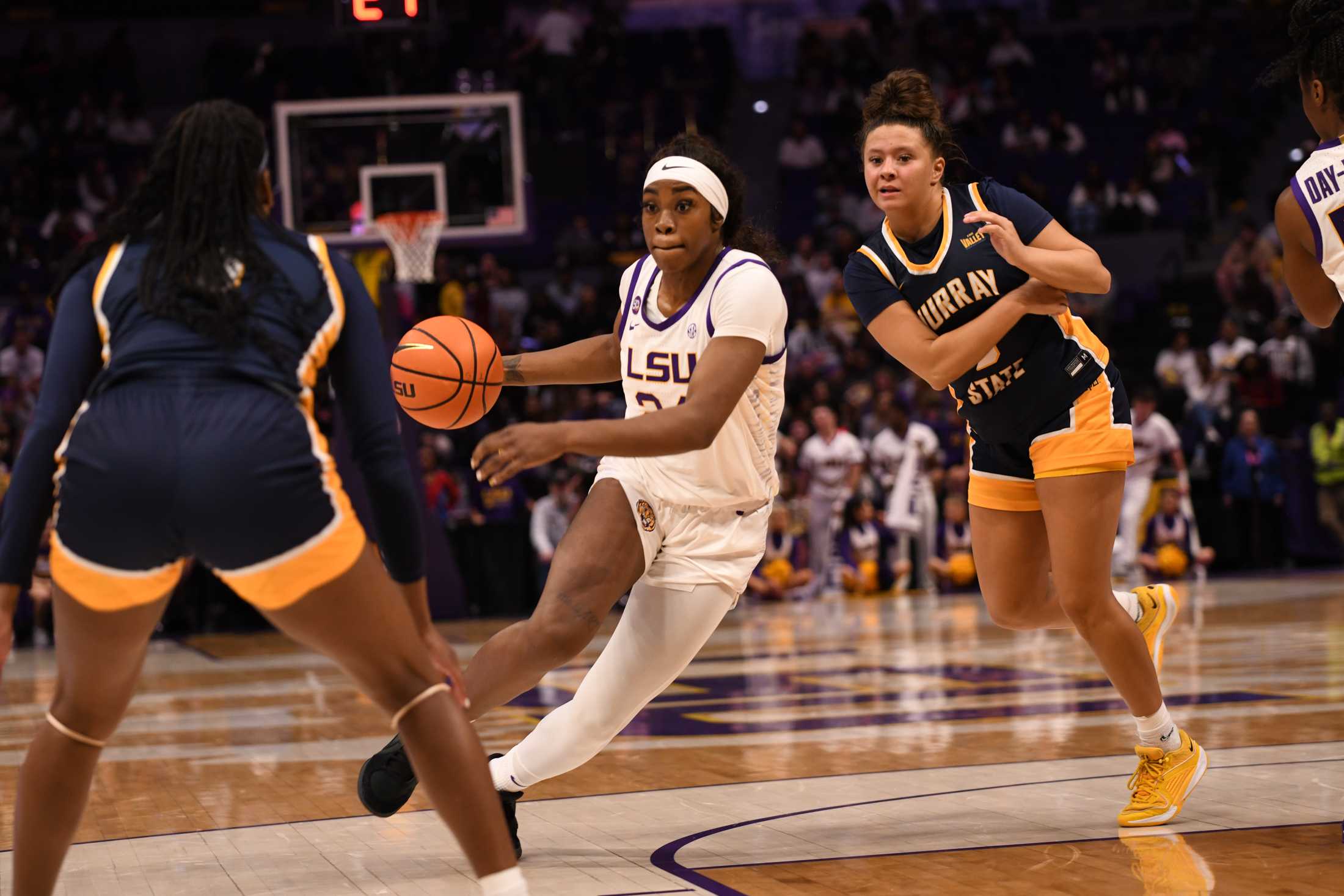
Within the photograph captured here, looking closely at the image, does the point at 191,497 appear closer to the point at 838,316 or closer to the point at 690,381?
the point at 690,381

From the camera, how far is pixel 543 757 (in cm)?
463

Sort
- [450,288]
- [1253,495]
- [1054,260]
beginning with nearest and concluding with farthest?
[1054,260] → [1253,495] → [450,288]

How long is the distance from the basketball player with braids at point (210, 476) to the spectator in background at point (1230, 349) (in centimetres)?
1663

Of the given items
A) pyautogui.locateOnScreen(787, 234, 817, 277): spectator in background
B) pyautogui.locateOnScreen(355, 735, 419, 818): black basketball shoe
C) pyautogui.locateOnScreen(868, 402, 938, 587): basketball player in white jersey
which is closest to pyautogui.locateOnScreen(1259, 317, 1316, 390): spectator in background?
pyautogui.locateOnScreen(868, 402, 938, 587): basketball player in white jersey

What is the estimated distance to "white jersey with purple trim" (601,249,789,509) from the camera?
4.53 meters

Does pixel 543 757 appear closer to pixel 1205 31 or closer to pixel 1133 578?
pixel 1133 578

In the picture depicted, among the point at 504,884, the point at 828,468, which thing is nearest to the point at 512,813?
the point at 504,884

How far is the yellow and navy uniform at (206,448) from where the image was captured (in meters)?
3.03

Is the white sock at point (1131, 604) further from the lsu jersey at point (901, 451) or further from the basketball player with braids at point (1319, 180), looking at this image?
the lsu jersey at point (901, 451)

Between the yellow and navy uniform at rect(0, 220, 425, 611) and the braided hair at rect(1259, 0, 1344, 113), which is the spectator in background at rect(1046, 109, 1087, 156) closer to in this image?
the braided hair at rect(1259, 0, 1344, 113)

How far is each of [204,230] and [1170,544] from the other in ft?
48.7

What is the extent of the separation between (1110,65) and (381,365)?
2282 centimetres

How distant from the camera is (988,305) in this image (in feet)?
16.3

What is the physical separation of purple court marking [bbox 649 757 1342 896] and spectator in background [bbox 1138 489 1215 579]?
11.1 meters
